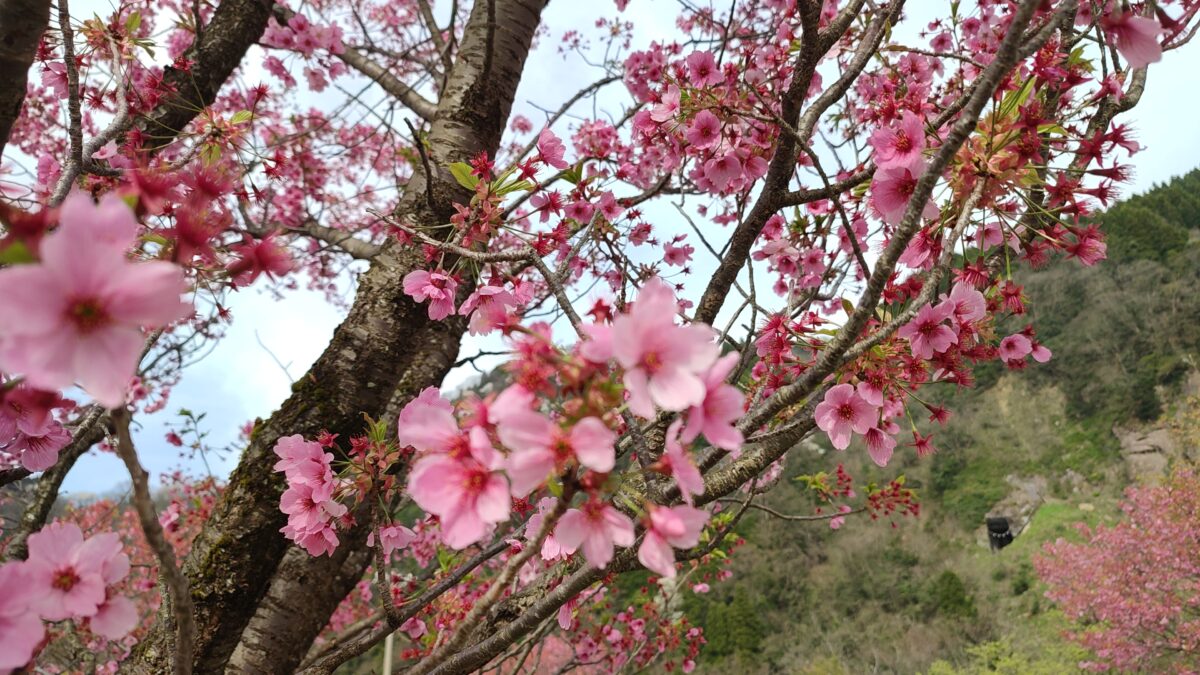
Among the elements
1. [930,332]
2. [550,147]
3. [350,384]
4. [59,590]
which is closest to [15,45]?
[59,590]

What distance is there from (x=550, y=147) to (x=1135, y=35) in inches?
45.9

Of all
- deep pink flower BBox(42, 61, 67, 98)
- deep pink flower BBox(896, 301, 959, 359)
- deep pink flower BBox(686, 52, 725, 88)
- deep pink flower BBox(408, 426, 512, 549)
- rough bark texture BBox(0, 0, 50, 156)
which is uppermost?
deep pink flower BBox(686, 52, 725, 88)

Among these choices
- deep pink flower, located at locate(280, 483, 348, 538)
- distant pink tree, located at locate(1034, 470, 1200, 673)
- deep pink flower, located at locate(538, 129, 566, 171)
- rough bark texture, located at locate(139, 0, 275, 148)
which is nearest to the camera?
deep pink flower, located at locate(280, 483, 348, 538)

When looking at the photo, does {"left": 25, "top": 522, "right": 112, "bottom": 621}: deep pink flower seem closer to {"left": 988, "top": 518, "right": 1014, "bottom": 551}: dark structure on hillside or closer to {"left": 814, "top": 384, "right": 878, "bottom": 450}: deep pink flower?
{"left": 814, "top": 384, "right": 878, "bottom": 450}: deep pink flower

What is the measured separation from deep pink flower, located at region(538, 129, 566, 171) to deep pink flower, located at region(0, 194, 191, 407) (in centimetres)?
113

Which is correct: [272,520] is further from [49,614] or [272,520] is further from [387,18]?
[387,18]

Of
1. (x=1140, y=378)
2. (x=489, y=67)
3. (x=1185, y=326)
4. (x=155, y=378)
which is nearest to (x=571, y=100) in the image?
(x=489, y=67)

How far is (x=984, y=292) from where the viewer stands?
1.48m

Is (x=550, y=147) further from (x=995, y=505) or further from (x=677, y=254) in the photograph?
(x=995, y=505)

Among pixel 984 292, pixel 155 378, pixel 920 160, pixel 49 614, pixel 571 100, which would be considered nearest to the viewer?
pixel 49 614

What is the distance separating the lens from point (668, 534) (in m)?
0.64

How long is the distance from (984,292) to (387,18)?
6.90m

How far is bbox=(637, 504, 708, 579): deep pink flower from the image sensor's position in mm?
628

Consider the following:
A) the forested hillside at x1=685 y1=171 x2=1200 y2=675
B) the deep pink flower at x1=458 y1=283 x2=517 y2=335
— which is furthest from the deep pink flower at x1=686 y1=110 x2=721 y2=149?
the forested hillside at x1=685 y1=171 x2=1200 y2=675
